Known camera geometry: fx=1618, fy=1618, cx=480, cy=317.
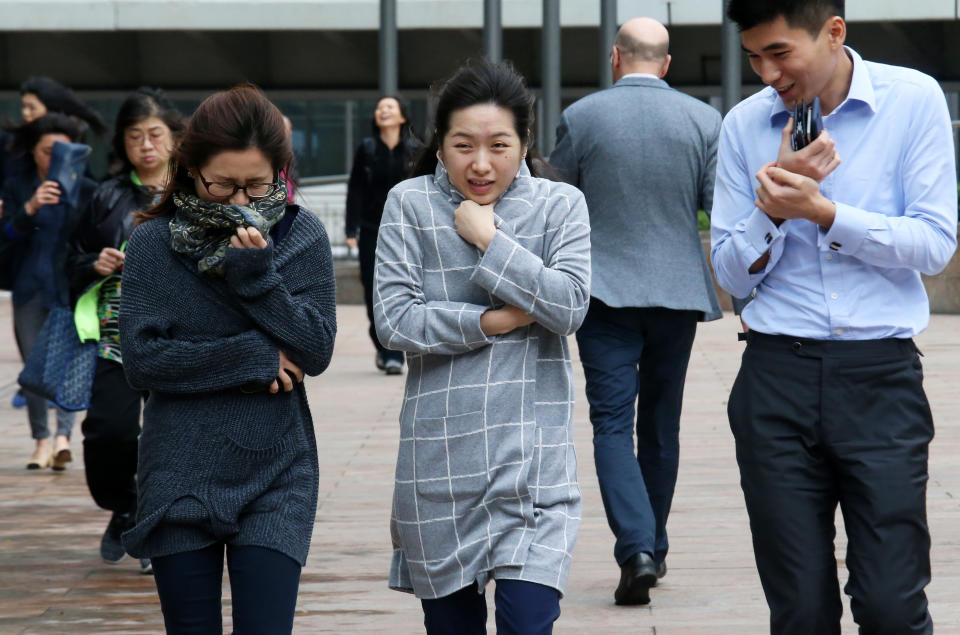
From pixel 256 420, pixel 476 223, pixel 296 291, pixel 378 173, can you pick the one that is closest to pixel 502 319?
pixel 476 223

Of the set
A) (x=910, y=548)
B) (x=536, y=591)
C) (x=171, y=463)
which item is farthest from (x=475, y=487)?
(x=910, y=548)

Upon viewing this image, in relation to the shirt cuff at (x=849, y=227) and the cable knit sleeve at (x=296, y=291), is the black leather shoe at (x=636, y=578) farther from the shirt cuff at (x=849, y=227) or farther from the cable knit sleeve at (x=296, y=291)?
the shirt cuff at (x=849, y=227)

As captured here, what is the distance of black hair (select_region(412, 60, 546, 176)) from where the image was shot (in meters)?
3.72

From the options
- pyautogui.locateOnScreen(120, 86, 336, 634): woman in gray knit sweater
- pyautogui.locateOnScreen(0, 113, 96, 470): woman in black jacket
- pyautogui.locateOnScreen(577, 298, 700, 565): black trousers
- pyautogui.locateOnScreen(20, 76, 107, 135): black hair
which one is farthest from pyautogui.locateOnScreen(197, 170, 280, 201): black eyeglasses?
pyautogui.locateOnScreen(20, 76, 107, 135): black hair

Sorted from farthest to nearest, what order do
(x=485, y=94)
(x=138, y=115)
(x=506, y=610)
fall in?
(x=138, y=115), (x=485, y=94), (x=506, y=610)

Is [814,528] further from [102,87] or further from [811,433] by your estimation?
[102,87]

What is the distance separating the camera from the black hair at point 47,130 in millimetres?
8234

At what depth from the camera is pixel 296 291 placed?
361 cm

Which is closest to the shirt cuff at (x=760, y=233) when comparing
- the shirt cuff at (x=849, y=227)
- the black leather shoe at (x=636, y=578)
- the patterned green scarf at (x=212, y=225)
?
the shirt cuff at (x=849, y=227)

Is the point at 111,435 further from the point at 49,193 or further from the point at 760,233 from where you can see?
the point at 760,233

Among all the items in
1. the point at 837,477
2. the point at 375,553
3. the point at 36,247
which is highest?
the point at 837,477

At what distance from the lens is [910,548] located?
3.44 m

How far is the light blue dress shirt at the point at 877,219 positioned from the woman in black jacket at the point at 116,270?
285 cm

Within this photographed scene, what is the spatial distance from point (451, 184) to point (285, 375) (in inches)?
24.3
